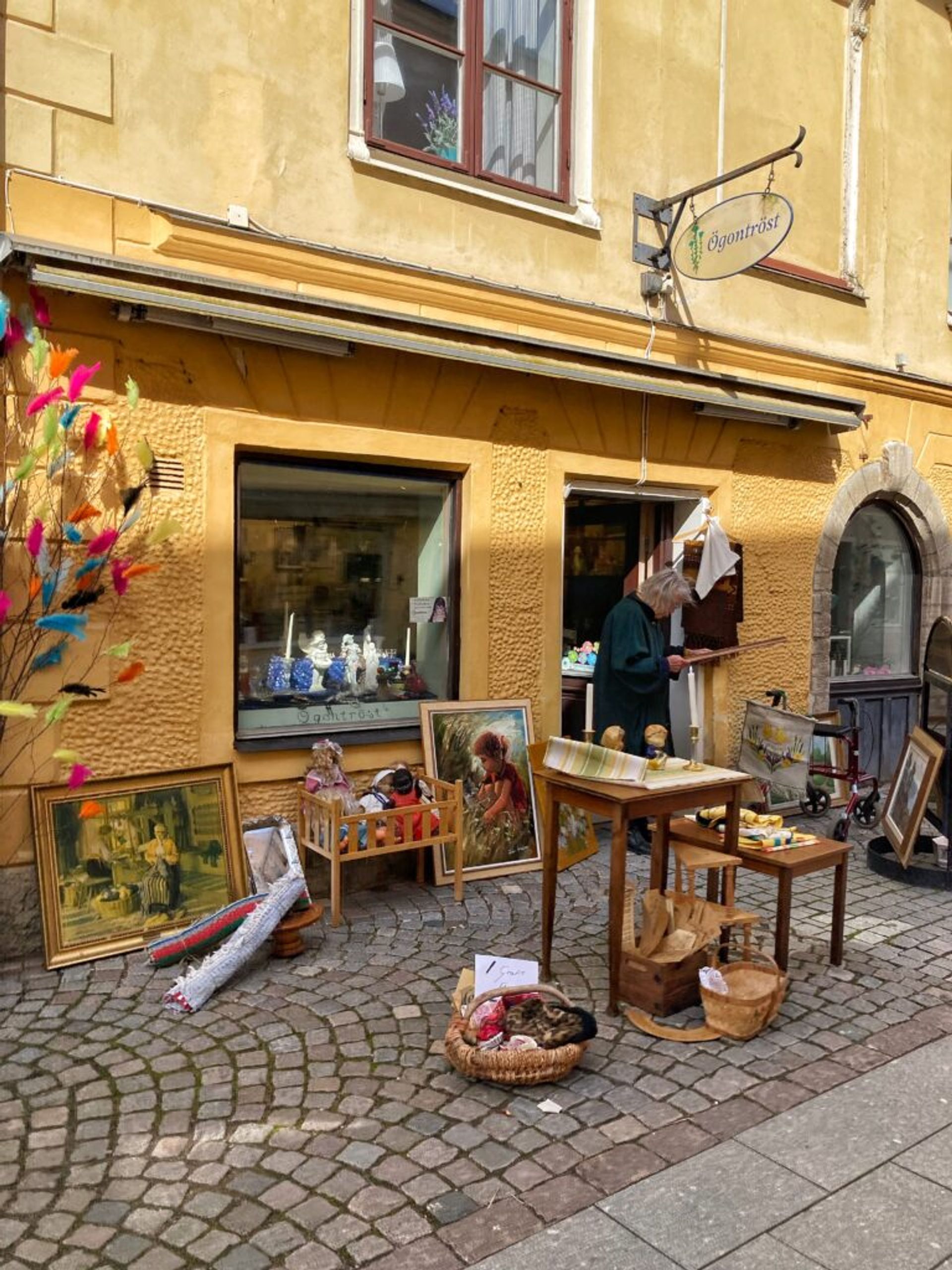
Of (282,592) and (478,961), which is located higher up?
(282,592)

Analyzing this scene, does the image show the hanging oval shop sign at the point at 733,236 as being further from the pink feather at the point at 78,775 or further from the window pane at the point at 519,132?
the pink feather at the point at 78,775

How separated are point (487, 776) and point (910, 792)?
8.90ft

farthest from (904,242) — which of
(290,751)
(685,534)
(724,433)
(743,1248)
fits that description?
(743,1248)

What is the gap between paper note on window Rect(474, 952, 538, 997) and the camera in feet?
12.9

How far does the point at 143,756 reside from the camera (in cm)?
517

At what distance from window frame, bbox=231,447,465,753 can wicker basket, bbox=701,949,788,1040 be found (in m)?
2.56

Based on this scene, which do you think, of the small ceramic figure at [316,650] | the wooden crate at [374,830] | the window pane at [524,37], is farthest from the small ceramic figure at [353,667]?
the window pane at [524,37]

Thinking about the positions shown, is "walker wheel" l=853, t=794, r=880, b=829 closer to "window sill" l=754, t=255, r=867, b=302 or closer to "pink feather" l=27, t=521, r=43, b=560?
"window sill" l=754, t=255, r=867, b=302

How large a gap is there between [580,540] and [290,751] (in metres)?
3.91

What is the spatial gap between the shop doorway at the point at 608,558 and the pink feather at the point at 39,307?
367cm

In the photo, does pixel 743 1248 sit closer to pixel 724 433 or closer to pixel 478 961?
pixel 478 961

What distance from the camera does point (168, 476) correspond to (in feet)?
16.9

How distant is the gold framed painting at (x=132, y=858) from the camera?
473 cm

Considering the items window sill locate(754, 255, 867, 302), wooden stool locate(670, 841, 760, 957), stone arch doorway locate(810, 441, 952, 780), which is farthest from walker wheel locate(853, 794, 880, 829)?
window sill locate(754, 255, 867, 302)
